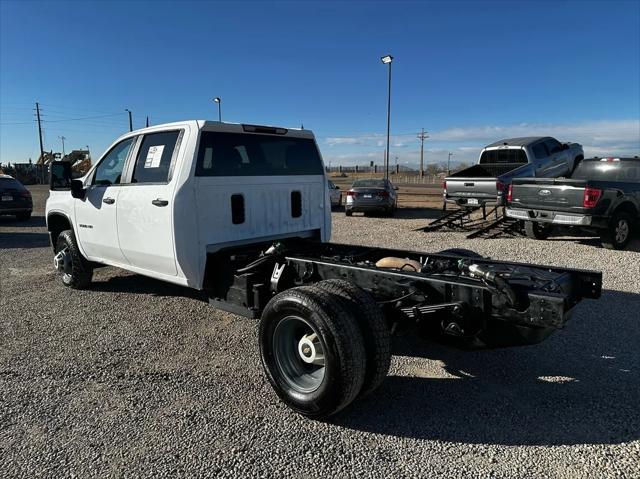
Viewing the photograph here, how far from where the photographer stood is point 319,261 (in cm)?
392

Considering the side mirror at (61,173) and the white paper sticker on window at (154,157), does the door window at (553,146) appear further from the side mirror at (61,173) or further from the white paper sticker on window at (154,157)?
the side mirror at (61,173)

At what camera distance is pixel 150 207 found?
456 centimetres

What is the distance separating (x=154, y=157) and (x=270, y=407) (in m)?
2.83

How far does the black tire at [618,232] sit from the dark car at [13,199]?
1696 centimetres

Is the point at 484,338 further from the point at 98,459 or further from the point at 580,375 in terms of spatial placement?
the point at 98,459

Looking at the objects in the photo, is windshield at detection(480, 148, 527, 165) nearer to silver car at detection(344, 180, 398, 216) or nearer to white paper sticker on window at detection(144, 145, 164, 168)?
silver car at detection(344, 180, 398, 216)

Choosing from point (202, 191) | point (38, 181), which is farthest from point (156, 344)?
point (38, 181)

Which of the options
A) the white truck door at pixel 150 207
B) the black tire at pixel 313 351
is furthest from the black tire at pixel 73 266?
the black tire at pixel 313 351

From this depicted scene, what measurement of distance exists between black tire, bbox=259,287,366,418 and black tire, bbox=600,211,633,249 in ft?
26.1

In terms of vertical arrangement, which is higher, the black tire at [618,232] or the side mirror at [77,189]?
the side mirror at [77,189]

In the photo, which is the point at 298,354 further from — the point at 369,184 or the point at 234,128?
the point at 369,184

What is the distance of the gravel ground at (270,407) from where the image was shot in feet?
8.99

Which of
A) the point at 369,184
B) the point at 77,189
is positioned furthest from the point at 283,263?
the point at 369,184

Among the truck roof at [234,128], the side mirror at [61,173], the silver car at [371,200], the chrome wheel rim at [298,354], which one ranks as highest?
the truck roof at [234,128]
